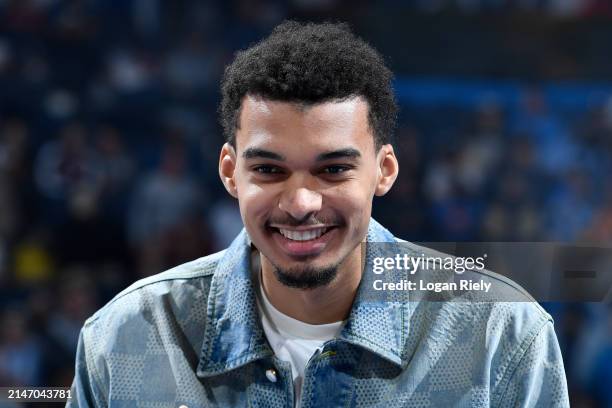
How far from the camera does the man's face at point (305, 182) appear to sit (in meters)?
1.26

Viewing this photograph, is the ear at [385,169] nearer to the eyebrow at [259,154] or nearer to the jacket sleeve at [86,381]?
the eyebrow at [259,154]

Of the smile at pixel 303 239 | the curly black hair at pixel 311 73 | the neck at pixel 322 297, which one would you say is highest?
the curly black hair at pixel 311 73

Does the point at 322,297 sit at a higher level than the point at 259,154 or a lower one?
lower

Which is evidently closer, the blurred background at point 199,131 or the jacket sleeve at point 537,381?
the jacket sleeve at point 537,381

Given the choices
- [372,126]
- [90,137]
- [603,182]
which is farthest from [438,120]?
[372,126]

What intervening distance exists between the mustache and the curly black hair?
15 centimetres

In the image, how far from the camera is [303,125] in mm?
1258

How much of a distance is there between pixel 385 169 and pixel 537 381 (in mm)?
379

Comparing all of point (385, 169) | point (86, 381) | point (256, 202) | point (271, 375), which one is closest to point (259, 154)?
point (256, 202)

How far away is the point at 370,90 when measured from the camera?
1.32m

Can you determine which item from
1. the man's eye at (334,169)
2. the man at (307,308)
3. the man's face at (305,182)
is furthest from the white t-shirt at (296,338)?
the man's eye at (334,169)

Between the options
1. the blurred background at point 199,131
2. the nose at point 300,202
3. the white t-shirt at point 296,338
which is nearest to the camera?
the nose at point 300,202

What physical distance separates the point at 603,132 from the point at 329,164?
2.21 metres

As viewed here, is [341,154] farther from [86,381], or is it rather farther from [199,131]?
[199,131]
